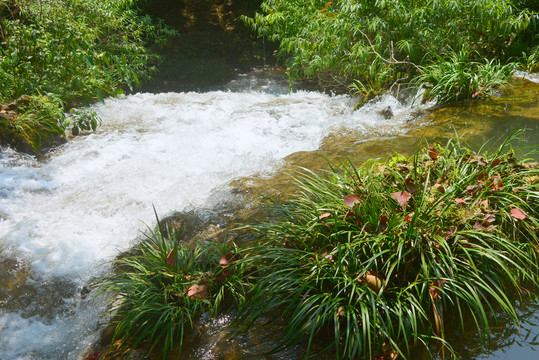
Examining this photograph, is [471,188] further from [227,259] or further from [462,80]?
[462,80]

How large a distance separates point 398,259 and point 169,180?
3.04m

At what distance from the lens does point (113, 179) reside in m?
4.41

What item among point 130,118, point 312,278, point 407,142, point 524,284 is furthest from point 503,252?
point 130,118

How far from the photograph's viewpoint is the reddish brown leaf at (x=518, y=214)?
2.22 metres

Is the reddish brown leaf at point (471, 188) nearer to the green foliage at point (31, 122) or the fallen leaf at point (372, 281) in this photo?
the fallen leaf at point (372, 281)

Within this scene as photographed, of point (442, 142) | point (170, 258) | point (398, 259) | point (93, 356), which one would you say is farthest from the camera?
point (442, 142)

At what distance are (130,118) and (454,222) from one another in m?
5.63

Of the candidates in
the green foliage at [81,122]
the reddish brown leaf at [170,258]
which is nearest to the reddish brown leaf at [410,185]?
the reddish brown leaf at [170,258]

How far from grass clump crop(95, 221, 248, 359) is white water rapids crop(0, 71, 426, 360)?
450 mm

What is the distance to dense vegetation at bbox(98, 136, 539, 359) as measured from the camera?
1873 millimetres

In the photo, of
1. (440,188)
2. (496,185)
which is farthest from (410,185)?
(496,185)

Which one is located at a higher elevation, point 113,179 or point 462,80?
point 462,80

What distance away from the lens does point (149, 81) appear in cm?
981

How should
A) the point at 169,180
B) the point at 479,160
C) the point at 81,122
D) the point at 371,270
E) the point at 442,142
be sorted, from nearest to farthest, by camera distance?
the point at 371,270 → the point at 479,160 → the point at 442,142 → the point at 169,180 → the point at 81,122
